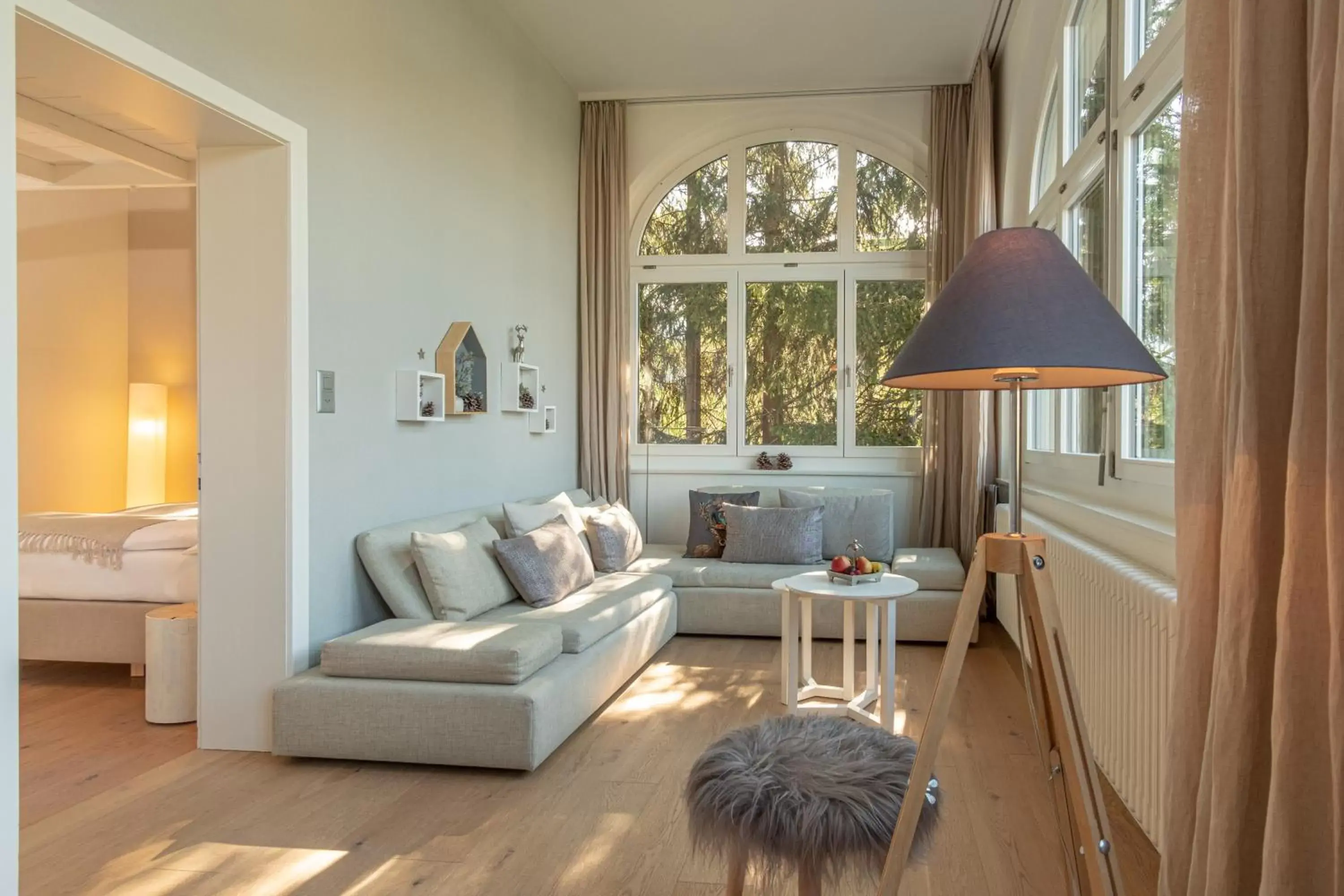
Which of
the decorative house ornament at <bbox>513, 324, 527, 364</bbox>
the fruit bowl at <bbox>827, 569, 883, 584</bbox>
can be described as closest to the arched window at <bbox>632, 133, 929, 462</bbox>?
the decorative house ornament at <bbox>513, 324, 527, 364</bbox>

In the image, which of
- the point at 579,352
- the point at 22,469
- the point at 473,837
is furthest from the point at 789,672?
the point at 22,469

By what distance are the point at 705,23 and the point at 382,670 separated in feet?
13.0

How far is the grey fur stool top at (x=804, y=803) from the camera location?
1938 millimetres

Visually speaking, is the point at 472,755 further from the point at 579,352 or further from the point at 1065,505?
the point at 579,352

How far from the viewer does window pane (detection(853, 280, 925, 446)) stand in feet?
22.5

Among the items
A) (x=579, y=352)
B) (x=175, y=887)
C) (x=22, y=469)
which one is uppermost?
(x=579, y=352)

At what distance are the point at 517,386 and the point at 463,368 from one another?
82cm

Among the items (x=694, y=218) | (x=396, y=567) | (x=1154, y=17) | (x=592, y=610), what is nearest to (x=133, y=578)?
(x=396, y=567)

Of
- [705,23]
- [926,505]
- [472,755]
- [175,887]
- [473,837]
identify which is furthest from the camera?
[926,505]

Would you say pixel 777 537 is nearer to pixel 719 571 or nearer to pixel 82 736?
pixel 719 571

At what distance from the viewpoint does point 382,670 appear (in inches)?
135

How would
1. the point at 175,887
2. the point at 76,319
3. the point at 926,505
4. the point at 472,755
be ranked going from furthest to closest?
the point at 76,319 < the point at 926,505 < the point at 472,755 < the point at 175,887

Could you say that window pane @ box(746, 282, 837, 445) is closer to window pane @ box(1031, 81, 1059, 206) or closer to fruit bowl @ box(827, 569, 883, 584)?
window pane @ box(1031, 81, 1059, 206)

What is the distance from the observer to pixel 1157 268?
3.24 m
